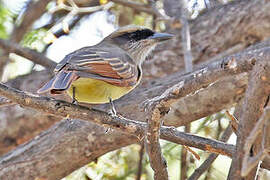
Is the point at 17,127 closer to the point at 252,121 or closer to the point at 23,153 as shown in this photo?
the point at 23,153

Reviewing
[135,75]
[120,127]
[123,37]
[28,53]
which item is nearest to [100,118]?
[120,127]

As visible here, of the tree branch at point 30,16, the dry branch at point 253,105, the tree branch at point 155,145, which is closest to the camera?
the dry branch at point 253,105

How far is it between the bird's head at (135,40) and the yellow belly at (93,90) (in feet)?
3.60

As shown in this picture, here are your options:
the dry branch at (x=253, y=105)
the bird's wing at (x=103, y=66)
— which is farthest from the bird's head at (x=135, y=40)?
the dry branch at (x=253, y=105)

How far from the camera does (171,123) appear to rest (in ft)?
14.8

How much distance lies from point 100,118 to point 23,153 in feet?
5.21

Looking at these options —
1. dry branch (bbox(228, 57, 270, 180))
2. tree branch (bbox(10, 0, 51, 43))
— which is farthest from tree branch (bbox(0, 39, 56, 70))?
dry branch (bbox(228, 57, 270, 180))

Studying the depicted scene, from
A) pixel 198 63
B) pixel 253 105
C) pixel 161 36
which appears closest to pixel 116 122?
pixel 253 105

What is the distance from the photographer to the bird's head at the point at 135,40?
4.71 metres

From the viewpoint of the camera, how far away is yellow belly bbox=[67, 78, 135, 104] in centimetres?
347

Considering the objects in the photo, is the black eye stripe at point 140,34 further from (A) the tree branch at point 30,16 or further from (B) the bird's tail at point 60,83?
(A) the tree branch at point 30,16

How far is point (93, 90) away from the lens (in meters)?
3.54

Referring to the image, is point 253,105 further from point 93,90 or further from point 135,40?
point 135,40

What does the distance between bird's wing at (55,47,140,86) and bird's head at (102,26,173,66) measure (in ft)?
1.96
